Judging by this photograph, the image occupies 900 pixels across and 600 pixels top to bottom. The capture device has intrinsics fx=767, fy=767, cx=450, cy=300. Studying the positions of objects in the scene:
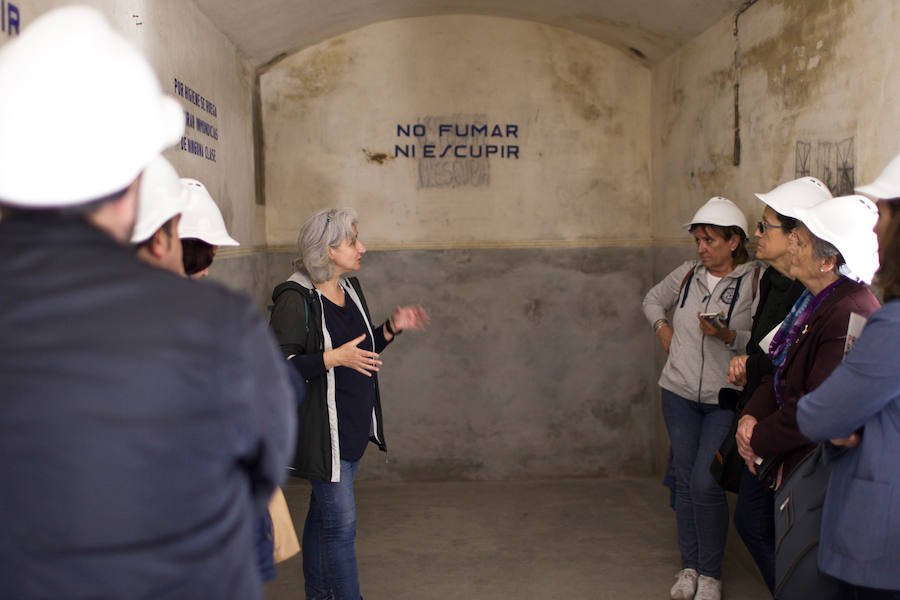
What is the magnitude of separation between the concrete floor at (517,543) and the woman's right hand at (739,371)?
4.01 feet

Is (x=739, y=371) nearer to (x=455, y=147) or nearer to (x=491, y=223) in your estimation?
(x=491, y=223)

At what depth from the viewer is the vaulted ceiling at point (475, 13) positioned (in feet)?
14.3

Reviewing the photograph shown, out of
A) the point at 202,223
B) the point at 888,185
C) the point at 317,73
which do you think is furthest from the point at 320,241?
the point at 317,73

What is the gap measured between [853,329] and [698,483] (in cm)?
143

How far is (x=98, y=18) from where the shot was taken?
1.19m

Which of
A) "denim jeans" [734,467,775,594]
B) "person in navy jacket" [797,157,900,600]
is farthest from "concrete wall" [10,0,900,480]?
"person in navy jacket" [797,157,900,600]

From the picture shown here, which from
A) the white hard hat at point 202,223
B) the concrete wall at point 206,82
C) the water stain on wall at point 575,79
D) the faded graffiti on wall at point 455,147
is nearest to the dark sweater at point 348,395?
the white hard hat at point 202,223

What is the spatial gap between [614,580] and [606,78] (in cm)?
343

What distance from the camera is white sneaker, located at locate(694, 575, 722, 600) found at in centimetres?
355

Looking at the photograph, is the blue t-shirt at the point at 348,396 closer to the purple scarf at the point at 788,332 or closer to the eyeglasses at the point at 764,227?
the purple scarf at the point at 788,332

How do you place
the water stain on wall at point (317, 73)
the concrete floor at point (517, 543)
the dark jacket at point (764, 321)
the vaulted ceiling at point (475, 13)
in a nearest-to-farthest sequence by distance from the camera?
the dark jacket at point (764, 321) → the concrete floor at point (517, 543) → the vaulted ceiling at point (475, 13) → the water stain on wall at point (317, 73)

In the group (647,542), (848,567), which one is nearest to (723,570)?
(647,542)

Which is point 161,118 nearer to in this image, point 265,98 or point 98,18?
point 98,18

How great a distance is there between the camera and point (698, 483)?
137 inches
